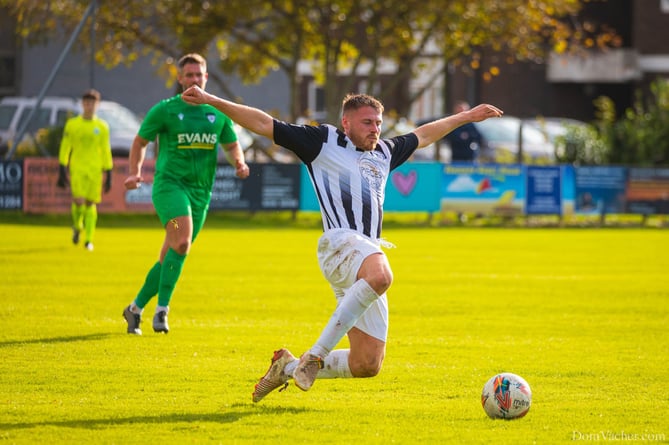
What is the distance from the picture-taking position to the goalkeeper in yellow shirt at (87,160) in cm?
1891

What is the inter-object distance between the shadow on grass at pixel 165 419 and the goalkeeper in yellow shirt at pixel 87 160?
1198 centimetres

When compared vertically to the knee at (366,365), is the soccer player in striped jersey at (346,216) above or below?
above

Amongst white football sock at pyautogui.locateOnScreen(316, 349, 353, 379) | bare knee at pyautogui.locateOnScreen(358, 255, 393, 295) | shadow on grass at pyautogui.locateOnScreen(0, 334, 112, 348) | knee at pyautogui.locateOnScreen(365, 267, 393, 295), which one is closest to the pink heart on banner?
shadow on grass at pyautogui.locateOnScreen(0, 334, 112, 348)

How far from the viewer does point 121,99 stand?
38594mm

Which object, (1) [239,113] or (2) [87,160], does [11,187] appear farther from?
(1) [239,113]

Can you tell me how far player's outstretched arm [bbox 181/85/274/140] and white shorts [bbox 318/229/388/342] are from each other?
751mm

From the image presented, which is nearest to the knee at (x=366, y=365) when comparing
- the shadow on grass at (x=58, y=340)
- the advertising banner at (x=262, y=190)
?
the shadow on grass at (x=58, y=340)

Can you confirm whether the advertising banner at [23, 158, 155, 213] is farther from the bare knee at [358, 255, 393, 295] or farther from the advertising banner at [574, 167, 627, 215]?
the bare knee at [358, 255, 393, 295]

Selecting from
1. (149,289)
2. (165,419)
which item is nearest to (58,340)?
(149,289)

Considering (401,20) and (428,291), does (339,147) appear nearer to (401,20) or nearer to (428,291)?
(428,291)

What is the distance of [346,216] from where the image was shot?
7719 millimetres

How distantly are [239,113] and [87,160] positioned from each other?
1187cm

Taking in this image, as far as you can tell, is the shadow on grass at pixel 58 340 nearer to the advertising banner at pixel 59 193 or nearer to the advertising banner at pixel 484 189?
the advertising banner at pixel 59 193

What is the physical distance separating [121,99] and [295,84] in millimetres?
9998
